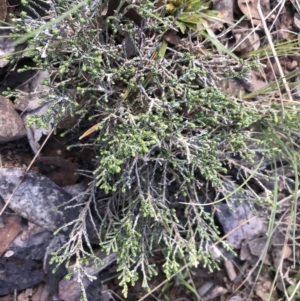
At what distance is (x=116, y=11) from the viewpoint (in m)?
1.75

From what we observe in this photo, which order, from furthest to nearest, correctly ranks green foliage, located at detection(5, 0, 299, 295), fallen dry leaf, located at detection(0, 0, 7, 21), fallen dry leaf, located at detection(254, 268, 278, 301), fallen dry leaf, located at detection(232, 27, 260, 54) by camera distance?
fallen dry leaf, located at detection(254, 268, 278, 301), fallen dry leaf, located at detection(232, 27, 260, 54), fallen dry leaf, located at detection(0, 0, 7, 21), green foliage, located at detection(5, 0, 299, 295)

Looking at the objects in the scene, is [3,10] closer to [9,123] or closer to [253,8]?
[9,123]

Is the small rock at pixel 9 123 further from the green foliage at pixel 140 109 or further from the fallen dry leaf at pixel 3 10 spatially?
the fallen dry leaf at pixel 3 10

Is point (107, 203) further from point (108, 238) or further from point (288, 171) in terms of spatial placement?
point (288, 171)

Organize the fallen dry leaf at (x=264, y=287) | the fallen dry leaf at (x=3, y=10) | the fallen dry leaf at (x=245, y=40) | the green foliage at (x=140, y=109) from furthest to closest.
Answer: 1. the fallen dry leaf at (x=264, y=287)
2. the fallen dry leaf at (x=245, y=40)
3. the fallen dry leaf at (x=3, y=10)
4. the green foliage at (x=140, y=109)

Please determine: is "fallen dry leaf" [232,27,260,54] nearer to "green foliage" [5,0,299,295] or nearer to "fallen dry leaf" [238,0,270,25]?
"fallen dry leaf" [238,0,270,25]

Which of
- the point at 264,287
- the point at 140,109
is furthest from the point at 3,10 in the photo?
the point at 264,287

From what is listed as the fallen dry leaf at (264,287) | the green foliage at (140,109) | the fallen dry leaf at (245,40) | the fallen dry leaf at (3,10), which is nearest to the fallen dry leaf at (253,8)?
the fallen dry leaf at (245,40)

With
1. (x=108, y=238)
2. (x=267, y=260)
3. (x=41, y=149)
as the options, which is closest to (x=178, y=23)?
(x=41, y=149)

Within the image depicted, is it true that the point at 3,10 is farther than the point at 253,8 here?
No

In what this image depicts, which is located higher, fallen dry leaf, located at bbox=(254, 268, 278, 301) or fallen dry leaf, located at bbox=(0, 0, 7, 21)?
fallen dry leaf, located at bbox=(0, 0, 7, 21)

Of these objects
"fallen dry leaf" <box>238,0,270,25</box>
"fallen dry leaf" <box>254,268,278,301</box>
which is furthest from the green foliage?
"fallen dry leaf" <box>254,268,278,301</box>

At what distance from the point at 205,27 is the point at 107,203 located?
911 mm

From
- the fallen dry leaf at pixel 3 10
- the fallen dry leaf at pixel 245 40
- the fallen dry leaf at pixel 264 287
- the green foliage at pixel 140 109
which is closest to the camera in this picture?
the green foliage at pixel 140 109
